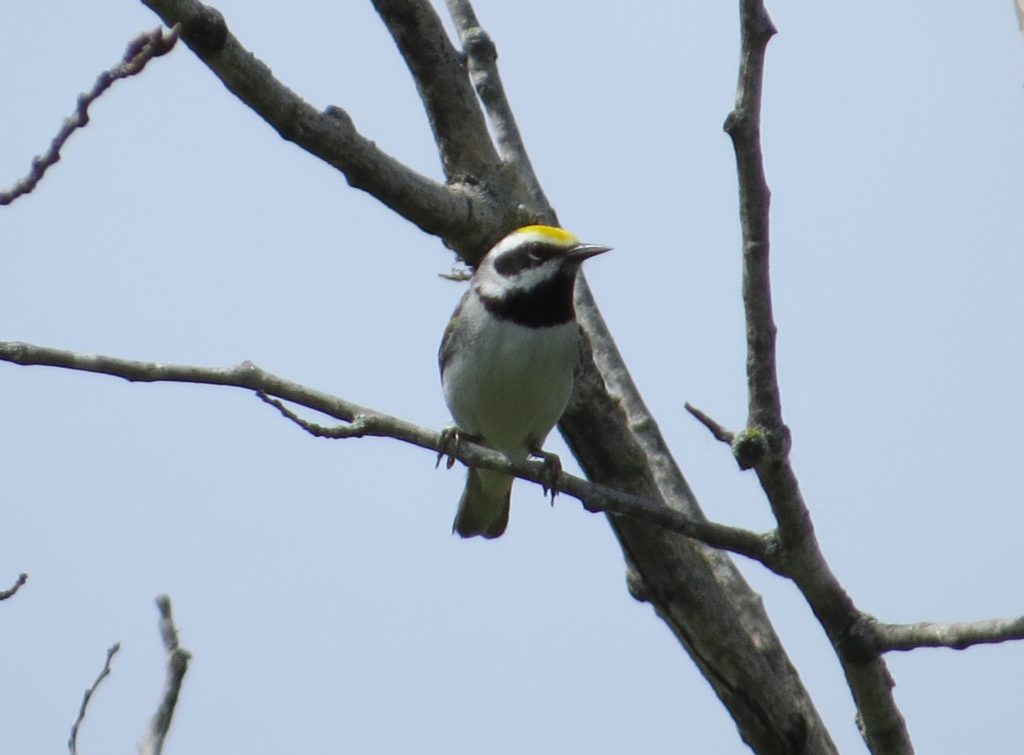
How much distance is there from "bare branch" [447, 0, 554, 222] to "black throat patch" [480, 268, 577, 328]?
0.44 metres

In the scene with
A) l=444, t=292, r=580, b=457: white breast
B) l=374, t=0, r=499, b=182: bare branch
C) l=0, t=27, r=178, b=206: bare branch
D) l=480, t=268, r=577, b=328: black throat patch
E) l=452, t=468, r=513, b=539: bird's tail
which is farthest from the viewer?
l=452, t=468, r=513, b=539: bird's tail

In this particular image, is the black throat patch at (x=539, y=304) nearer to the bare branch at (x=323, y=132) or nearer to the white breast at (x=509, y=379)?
the white breast at (x=509, y=379)

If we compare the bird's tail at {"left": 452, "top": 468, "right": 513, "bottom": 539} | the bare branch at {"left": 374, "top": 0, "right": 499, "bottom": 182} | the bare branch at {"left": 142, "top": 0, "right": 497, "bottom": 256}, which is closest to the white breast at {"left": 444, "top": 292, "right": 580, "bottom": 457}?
the bird's tail at {"left": 452, "top": 468, "right": 513, "bottom": 539}

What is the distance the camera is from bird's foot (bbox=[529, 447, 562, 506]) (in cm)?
593

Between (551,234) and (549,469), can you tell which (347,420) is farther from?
(551,234)

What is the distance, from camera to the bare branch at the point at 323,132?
5453 millimetres

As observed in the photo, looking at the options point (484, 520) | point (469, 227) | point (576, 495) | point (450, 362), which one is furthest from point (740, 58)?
point (484, 520)

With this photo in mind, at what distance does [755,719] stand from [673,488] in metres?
1.25

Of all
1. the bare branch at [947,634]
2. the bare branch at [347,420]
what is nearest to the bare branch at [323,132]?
the bare branch at [347,420]

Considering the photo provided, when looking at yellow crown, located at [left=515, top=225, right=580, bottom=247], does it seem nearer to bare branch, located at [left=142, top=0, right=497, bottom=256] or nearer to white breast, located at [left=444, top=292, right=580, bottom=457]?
white breast, located at [left=444, top=292, right=580, bottom=457]

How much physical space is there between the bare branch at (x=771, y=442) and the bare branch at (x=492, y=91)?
10.1 feet

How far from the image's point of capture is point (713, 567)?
23.3ft

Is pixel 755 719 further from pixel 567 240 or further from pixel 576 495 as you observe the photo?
pixel 567 240

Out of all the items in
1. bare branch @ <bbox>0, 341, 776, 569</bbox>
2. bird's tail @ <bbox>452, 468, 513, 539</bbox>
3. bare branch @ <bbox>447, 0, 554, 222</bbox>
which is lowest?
bare branch @ <bbox>0, 341, 776, 569</bbox>
